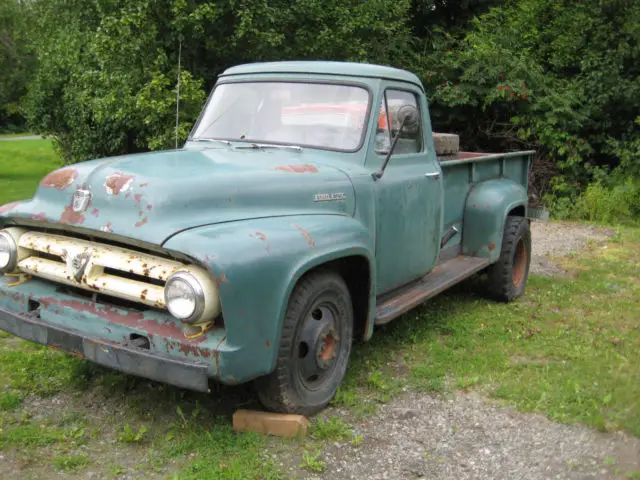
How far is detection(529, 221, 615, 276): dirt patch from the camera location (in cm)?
791

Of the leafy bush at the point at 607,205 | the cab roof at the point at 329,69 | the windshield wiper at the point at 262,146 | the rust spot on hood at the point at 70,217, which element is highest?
the cab roof at the point at 329,69

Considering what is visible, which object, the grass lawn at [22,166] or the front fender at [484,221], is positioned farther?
the grass lawn at [22,166]

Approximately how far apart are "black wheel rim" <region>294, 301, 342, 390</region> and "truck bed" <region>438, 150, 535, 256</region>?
2.00 metres

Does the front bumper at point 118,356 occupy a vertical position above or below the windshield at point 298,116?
below

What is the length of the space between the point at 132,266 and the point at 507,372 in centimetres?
259

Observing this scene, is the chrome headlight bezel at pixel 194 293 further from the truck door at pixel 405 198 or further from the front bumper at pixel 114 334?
the truck door at pixel 405 198

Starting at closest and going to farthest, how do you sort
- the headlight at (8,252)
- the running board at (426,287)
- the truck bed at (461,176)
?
the headlight at (8,252)
the running board at (426,287)
the truck bed at (461,176)

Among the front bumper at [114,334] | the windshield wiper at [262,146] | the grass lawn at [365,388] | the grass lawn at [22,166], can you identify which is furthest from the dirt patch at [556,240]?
the grass lawn at [22,166]

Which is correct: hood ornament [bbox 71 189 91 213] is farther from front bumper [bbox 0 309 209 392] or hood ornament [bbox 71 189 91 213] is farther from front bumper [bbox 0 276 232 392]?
front bumper [bbox 0 309 209 392]

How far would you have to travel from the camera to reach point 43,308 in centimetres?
357

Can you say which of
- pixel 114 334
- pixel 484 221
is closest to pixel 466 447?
pixel 114 334

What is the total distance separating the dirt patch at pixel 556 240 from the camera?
7913 mm

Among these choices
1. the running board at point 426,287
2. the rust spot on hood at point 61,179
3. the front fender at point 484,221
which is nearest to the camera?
the rust spot on hood at point 61,179

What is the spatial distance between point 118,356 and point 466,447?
1.84m
